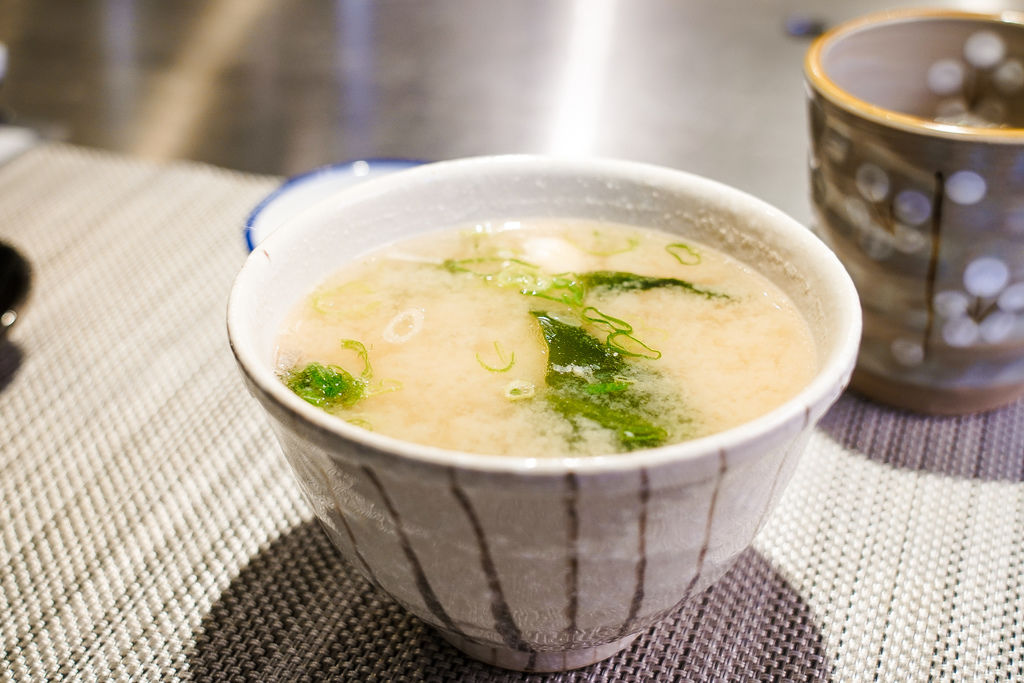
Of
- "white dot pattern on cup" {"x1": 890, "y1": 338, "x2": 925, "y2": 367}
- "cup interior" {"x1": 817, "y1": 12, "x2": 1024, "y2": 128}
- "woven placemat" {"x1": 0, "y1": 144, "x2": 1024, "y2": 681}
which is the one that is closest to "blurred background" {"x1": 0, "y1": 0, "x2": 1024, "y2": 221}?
"cup interior" {"x1": 817, "y1": 12, "x2": 1024, "y2": 128}

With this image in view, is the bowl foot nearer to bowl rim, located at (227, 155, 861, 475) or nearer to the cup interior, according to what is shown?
bowl rim, located at (227, 155, 861, 475)

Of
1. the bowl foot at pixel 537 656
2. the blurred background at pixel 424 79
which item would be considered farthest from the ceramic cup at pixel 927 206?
the bowl foot at pixel 537 656

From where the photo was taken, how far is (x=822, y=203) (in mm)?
1303

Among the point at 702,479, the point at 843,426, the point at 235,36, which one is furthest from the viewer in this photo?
the point at 235,36

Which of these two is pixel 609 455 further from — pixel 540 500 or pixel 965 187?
pixel 965 187

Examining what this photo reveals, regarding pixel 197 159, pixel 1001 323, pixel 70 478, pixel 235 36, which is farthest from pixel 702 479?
pixel 235 36

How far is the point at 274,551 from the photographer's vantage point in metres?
1.06

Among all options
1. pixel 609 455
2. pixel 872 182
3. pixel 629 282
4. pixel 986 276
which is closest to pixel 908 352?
pixel 986 276

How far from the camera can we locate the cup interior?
140 centimetres

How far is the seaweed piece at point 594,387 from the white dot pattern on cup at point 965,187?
0.53 m

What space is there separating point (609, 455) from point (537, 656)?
26cm

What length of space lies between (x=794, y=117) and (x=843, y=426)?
1.32 m

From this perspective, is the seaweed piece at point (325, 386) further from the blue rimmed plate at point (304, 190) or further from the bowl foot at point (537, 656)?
the blue rimmed plate at point (304, 190)

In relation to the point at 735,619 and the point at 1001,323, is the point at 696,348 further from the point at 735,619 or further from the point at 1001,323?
the point at 1001,323
